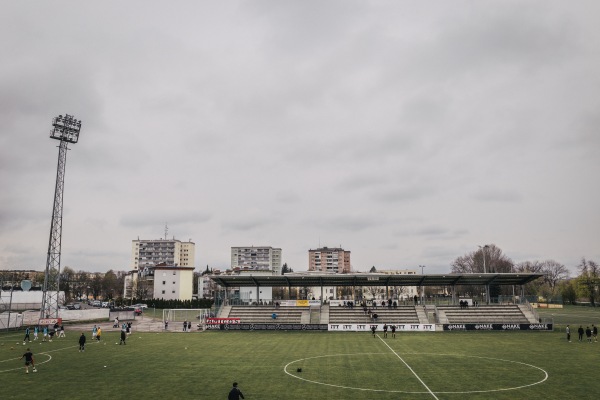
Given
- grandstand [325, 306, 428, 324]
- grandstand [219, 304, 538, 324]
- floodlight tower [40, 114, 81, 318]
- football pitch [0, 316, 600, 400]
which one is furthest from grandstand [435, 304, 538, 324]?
floodlight tower [40, 114, 81, 318]

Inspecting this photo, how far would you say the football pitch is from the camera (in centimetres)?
2392

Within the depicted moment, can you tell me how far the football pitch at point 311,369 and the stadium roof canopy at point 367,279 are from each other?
18.3 meters

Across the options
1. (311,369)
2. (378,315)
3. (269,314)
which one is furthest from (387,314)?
(311,369)

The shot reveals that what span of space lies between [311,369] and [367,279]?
41302 mm

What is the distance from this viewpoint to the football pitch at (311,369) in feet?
78.5

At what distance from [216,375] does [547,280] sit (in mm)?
173755

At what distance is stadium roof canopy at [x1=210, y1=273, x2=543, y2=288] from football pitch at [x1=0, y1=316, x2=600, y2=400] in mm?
18320

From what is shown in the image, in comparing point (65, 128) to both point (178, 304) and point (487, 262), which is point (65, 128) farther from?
point (487, 262)

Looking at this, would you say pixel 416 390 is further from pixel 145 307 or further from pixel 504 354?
pixel 145 307

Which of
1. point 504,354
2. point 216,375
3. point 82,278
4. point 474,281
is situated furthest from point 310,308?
point 82,278

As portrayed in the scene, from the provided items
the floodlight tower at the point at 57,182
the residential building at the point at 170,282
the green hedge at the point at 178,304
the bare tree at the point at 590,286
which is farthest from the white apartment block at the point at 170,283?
the bare tree at the point at 590,286

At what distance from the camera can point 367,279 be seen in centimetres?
7081

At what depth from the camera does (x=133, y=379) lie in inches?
1091

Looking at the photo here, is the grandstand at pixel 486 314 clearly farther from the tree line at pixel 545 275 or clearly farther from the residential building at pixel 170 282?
the residential building at pixel 170 282
